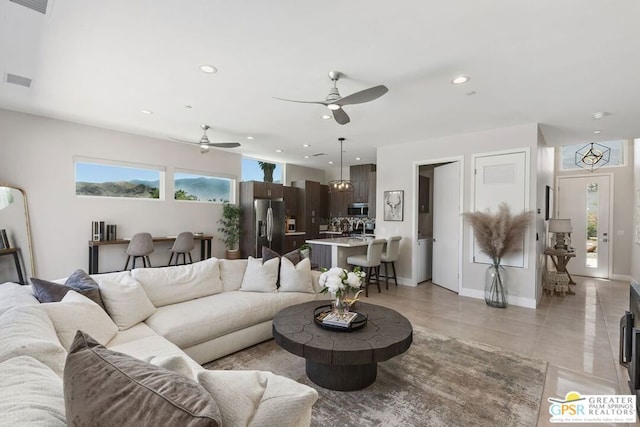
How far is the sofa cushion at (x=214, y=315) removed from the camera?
2.50 m

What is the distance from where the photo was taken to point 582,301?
502 cm

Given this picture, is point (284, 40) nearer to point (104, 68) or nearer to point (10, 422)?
point (104, 68)

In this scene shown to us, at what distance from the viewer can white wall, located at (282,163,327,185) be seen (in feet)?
29.0

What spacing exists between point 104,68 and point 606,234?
9.86 meters

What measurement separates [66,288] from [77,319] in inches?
17.7

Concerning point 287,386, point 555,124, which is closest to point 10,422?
point 287,386

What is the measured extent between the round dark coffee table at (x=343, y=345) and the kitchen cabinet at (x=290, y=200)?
5.48m

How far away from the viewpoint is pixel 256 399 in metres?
0.99

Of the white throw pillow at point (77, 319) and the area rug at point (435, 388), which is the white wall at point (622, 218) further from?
the white throw pillow at point (77, 319)

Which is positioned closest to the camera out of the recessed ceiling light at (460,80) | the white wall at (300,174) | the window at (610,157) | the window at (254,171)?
the recessed ceiling light at (460,80)

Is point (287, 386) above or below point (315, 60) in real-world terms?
below

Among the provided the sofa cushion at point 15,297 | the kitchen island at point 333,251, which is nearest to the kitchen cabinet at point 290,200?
the kitchen island at point 333,251

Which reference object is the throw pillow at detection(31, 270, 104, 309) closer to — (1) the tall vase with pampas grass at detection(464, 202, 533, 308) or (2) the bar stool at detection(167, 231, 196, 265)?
(2) the bar stool at detection(167, 231, 196, 265)

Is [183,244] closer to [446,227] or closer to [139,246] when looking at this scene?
[139,246]
